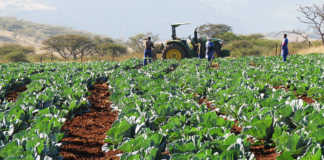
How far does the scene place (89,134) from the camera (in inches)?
204

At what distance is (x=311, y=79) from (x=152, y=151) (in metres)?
6.96

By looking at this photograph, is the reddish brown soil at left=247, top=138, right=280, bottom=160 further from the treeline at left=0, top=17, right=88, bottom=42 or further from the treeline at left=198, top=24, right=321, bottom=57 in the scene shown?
the treeline at left=0, top=17, right=88, bottom=42

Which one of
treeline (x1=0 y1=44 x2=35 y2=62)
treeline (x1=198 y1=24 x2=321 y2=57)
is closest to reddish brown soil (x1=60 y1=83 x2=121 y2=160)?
treeline (x1=198 y1=24 x2=321 y2=57)

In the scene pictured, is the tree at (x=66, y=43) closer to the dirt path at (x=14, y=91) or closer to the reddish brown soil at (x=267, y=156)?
the dirt path at (x=14, y=91)

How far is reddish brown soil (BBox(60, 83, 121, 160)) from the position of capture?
4.21 m

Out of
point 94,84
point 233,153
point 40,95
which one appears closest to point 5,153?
point 233,153

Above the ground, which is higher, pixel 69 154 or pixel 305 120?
→ pixel 305 120

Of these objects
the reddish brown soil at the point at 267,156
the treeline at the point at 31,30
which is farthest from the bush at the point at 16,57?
the treeline at the point at 31,30

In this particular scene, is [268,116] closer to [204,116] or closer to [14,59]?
[204,116]

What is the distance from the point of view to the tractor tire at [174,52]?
19.4 meters

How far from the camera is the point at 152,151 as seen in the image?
305 cm

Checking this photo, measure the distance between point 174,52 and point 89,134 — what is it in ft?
48.8

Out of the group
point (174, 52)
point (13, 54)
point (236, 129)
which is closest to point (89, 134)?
point (236, 129)

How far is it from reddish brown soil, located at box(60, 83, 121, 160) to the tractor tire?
1190 centimetres
